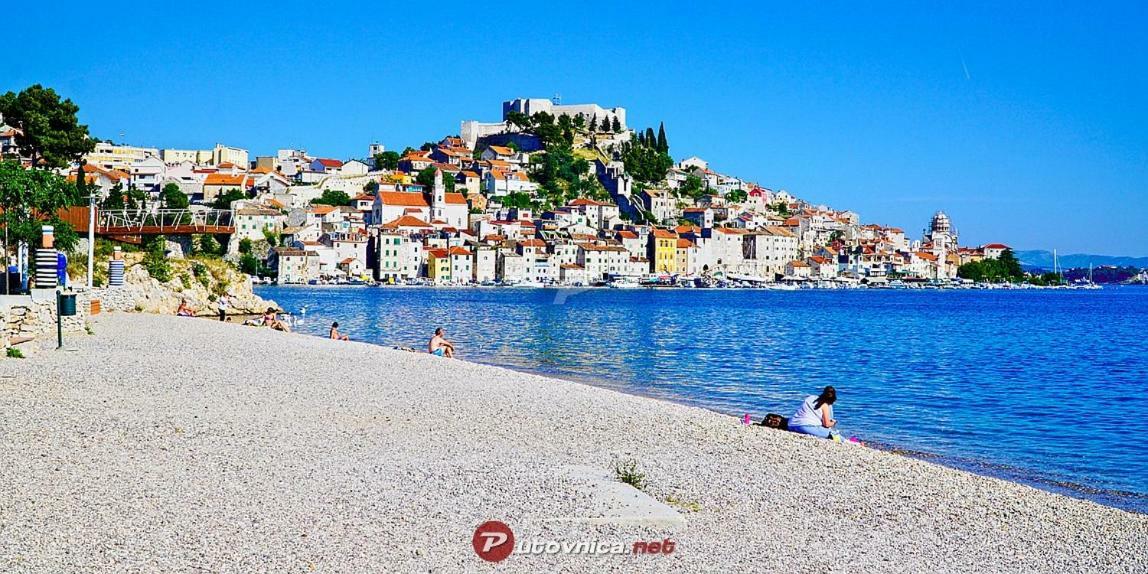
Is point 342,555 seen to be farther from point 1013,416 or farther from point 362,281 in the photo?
point 362,281

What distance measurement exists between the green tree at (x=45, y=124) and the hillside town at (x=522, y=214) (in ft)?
184

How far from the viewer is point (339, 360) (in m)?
16.4

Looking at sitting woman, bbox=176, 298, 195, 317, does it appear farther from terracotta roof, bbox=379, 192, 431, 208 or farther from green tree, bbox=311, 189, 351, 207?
green tree, bbox=311, 189, 351, 207

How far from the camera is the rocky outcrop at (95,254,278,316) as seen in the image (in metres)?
28.0

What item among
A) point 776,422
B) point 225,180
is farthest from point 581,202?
point 776,422

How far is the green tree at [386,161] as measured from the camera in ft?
418

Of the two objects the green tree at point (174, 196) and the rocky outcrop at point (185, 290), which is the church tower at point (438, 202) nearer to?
the green tree at point (174, 196)

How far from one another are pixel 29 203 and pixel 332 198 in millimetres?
97082

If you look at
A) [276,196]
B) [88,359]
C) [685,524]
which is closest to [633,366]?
[88,359]

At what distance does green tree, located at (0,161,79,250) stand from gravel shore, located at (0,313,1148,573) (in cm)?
905

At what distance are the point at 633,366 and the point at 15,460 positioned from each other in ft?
56.0

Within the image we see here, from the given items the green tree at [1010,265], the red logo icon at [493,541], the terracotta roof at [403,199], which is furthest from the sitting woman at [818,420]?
the green tree at [1010,265]

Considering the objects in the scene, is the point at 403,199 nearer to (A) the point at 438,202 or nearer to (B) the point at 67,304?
(A) the point at 438,202

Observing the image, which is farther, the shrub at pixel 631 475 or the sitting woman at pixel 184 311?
the sitting woman at pixel 184 311
